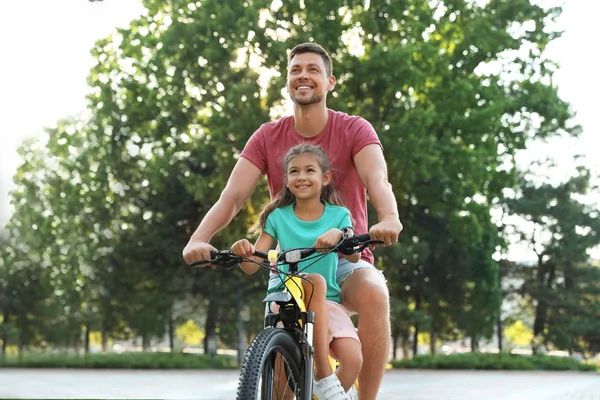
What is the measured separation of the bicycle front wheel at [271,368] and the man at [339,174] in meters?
0.48

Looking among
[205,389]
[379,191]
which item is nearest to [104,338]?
[205,389]

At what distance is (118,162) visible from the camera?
2617 cm

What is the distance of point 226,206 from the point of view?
4.30 meters

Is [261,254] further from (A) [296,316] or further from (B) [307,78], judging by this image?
(B) [307,78]

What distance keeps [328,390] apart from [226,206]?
3.22ft

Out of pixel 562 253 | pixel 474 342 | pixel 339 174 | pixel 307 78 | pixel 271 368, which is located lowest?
pixel 474 342

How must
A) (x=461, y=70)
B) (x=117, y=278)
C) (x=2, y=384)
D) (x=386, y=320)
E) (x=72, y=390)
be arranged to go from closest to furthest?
(x=386, y=320) < (x=72, y=390) < (x=2, y=384) < (x=461, y=70) < (x=117, y=278)

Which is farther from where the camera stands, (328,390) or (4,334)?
(4,334)

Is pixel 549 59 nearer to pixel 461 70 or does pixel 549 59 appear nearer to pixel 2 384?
pixel 461 70

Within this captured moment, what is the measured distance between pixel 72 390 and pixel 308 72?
10872 millimetres

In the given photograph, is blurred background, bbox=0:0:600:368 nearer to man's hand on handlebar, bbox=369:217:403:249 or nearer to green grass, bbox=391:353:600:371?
green grass, bbox=391:353:600:371

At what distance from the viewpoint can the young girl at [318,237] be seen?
3814mm

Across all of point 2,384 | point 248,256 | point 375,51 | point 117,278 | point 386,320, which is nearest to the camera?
Result: point 248,256

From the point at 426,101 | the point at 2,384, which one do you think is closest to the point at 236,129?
the point at 426,101
